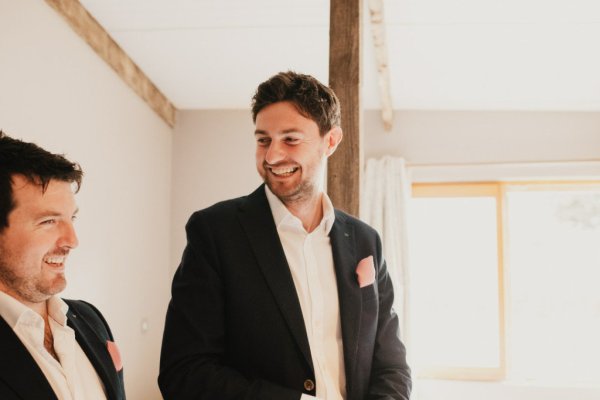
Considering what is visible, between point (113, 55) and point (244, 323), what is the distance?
2992 millimetres

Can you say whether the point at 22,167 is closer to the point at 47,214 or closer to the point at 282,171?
the point at 47,214

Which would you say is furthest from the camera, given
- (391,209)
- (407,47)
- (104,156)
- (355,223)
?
(391,209)

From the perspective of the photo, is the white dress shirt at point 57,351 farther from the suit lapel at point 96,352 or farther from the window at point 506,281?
the window at point 506,281

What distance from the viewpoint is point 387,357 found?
5.21ft

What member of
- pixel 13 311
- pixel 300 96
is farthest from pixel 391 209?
pixel 13 311

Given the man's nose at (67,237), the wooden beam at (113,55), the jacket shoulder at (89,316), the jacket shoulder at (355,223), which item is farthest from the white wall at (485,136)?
the man's nose at (67,237)

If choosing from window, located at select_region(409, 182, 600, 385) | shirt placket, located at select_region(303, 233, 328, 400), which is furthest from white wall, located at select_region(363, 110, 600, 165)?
shirt placket, located at select_region(303, 233, 328, 400)

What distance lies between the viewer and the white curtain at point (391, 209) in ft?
16.1

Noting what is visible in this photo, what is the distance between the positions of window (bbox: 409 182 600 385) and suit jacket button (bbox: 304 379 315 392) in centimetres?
363

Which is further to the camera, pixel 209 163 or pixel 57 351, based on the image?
pixel 209 163

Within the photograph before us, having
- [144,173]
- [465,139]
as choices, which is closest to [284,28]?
[144,173]

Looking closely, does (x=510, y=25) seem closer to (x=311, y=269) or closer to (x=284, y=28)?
(x=284, y=28)

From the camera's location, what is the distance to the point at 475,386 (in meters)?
4.95

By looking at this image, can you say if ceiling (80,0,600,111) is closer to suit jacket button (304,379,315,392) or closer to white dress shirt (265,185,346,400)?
white dress shirt (265,185,346,400)
